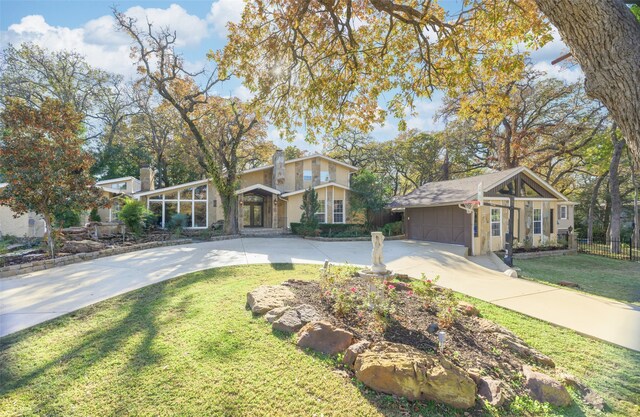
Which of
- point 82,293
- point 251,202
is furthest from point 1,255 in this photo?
point 251,202

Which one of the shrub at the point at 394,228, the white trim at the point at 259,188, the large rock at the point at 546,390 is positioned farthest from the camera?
the white trim at the point at 259,188

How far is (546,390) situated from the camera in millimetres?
2875

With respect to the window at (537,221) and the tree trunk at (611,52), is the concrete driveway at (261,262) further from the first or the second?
the window at (537,221)

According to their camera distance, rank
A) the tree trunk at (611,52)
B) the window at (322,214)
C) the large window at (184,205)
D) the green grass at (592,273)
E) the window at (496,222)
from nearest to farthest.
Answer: the tree trunk at (611,52), the green grass at (592,273), the window at (496,222), the large window at (184,205), the window at (322,214)

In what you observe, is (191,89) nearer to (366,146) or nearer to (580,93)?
(366,146)

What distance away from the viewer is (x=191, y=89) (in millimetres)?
17922

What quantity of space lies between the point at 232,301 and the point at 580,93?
2279 centimetres

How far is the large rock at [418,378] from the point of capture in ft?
8.87

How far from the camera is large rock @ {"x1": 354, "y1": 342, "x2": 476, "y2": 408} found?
2.70m

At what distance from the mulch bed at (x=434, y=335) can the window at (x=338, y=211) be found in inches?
609

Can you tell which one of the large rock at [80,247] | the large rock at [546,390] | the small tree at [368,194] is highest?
the small tree at [368,194]

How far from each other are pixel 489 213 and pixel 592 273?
423cm

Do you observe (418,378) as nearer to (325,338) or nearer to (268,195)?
(325,338)

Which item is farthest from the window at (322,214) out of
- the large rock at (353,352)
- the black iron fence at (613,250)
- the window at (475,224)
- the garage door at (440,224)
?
the large rock at (353,352)
